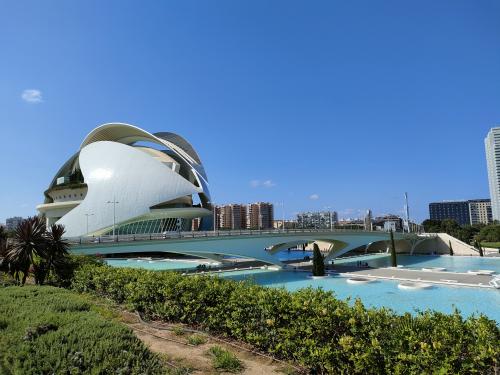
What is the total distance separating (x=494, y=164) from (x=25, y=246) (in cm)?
14122

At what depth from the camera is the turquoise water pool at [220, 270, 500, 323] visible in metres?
19.3

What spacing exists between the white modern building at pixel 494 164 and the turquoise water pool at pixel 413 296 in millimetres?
117411

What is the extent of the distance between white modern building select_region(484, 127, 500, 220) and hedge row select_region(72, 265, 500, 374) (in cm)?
13952

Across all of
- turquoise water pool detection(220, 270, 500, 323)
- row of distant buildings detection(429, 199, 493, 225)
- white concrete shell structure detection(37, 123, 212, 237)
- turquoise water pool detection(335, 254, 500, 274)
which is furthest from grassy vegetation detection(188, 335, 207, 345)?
row of distant buildings detection(429, 199, 493, 225)

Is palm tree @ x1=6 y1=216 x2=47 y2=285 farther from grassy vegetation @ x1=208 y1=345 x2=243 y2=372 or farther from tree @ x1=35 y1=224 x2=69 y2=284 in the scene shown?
grassy vegetation @ x1=208 y1=345 x2=243 y2=372

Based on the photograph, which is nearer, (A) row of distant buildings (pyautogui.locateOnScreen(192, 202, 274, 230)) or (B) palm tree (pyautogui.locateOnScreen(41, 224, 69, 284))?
(B) palm tree (pyautogui.locateOnScreen(41, 224, 69, 284))

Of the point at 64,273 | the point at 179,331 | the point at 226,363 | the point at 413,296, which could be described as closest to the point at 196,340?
the point at 179,331

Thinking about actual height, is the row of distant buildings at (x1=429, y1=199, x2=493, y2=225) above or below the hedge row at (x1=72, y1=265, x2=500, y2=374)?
above

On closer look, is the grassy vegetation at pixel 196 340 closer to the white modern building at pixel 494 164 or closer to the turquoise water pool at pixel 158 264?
the turquoise water pool at pixel 158 264

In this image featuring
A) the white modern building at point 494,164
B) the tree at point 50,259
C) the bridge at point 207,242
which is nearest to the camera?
the tree at point 50,259

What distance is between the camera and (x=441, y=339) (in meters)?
4.56

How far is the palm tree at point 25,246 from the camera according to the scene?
1587 centimetres

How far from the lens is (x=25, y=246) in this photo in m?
16.0

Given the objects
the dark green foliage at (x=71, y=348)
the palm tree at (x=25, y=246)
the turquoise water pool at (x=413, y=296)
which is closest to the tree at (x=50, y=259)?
the palm tree at (x=25, y=246)
